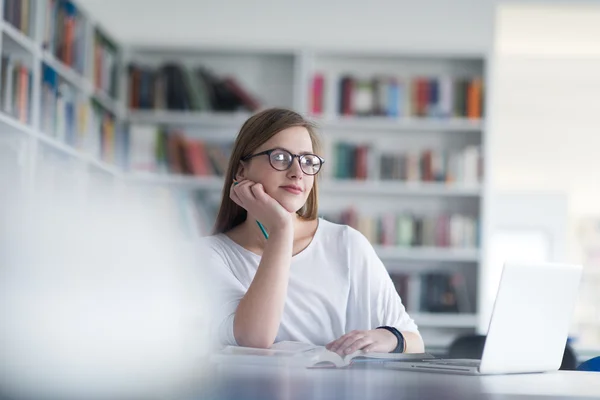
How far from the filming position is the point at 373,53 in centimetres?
509

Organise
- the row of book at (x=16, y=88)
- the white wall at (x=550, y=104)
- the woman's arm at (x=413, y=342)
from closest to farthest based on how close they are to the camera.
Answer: the woman's arm at (x=413, y=342)
the row of book at (x=16, y=88)
the white wall at (x=550, y=104)

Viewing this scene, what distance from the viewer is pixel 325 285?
5.78 ft

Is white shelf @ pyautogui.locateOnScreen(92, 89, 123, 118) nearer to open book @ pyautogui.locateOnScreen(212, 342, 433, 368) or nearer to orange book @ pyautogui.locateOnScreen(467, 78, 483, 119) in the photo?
orange book @ pyautogui.locateOnScreen(467, 78, 483, 119)

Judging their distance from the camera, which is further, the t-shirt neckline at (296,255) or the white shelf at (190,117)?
the white shelf at (190,117)

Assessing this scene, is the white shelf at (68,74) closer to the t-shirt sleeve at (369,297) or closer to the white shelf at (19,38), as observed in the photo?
the white shelf at (19,38)

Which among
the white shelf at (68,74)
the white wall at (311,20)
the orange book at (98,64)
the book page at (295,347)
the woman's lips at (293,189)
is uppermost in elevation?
the white wall at (311,20)

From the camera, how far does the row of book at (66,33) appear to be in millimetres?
3836

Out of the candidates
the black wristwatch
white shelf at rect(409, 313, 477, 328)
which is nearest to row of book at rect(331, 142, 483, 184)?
white shelf at rect(409, 313, 477, 328)

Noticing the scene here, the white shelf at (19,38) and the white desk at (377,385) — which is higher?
the white shelf at (19,38)

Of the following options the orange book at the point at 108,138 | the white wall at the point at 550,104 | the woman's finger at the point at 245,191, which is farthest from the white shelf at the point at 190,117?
the woman's finger at the point at 245,191

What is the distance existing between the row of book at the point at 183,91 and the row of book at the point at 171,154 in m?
0.17

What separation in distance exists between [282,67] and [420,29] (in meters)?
0.89

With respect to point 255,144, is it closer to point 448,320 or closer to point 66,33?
point 66,33

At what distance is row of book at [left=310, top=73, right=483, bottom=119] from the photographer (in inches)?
198
